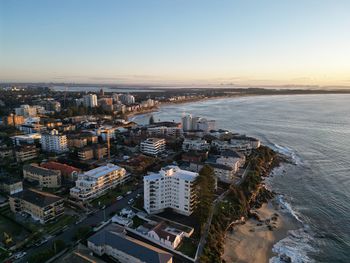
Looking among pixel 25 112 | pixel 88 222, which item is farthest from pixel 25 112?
pixel 88 222

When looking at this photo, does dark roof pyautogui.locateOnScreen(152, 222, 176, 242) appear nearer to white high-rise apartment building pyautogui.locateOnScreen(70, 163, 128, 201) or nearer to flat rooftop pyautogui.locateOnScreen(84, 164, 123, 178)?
white high-rise apartment building pyautogui.locateOnScreen(70, 163, 128, 201)

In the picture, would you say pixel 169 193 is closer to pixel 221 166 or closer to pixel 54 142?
pixel 221 166

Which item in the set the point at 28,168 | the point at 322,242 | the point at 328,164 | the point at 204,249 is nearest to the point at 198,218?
the point at 204,249

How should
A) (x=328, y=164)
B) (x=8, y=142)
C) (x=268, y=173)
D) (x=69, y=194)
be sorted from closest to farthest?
1. (x=69, y=194)
2. (x=268, y=173)
3. (x=328, y=164)
4. (x=8, y=142)

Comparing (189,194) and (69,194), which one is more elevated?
(189,194)

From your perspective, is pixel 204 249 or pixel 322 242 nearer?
Result: pixel 204 249

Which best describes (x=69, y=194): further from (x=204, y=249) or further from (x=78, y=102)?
(x=78, y=102)
